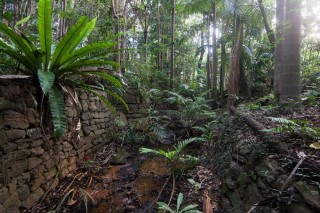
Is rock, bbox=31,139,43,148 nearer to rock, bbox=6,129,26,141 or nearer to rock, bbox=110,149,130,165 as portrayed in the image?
rock, bbox=6,129,26,141

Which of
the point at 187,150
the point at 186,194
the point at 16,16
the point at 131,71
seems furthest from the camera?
the point at 131,71

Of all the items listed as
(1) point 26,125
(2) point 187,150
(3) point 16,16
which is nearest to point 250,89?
(2) point 187,150

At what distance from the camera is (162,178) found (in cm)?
325

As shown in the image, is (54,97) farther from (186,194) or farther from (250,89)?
(250,89)

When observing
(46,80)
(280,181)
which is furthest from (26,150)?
(280,181)

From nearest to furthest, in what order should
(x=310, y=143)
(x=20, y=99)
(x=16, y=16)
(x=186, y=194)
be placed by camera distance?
(x=310, y=143) < (x=20, y=99) < (x=186, y=194) < (x=16, y=16)

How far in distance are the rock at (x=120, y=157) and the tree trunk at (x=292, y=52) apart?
3163 mm

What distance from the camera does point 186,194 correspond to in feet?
9.00

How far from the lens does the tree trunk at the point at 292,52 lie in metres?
3.30

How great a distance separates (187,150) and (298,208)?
300cm

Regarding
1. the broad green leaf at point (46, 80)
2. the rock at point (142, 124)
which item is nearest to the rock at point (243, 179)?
the broad green leaf at point (46, 80)

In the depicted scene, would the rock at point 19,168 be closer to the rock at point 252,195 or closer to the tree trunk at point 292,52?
the rock at point 252,195

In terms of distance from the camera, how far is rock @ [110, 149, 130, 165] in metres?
3.91

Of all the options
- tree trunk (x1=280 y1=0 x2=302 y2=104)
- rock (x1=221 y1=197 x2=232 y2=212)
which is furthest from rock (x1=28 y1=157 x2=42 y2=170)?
tree trunk (x1=280 y1=0 x2=302 y2=104)
